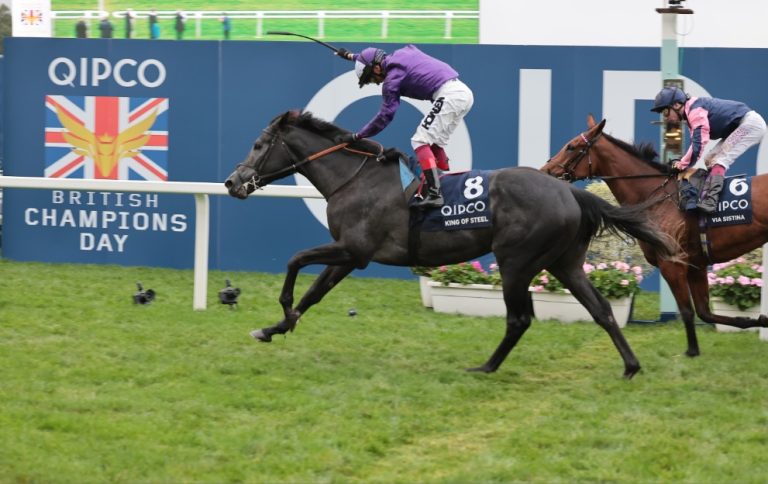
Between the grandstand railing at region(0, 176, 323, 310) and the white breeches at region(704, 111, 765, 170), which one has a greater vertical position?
the white breeches at region(704, 111, 765, 170)

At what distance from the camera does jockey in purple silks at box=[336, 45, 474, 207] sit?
731 cm

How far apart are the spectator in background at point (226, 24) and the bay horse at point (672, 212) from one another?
10187mm

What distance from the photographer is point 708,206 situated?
7.88m

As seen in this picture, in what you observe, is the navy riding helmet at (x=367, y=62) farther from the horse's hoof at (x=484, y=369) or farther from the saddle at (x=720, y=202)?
the saddle at (x=720, y=202)

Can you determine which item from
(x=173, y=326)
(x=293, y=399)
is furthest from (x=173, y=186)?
(x=293, y=399)

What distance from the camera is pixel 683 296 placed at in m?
7.93

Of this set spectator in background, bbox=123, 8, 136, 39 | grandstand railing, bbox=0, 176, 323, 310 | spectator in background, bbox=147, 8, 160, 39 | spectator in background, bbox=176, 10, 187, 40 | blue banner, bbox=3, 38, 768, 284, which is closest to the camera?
grandstand railing, bbox=0, 176, 323, 310

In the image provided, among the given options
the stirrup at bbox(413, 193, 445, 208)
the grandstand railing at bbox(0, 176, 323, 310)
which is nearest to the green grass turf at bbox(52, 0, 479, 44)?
→ the grandstand railing at bbox(0, 176, 323, 310)

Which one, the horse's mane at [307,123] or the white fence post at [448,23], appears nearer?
the horse's mane at [307,123]

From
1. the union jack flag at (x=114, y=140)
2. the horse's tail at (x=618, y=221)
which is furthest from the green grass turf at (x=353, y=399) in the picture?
the union jack flag at (x=114, y=140)

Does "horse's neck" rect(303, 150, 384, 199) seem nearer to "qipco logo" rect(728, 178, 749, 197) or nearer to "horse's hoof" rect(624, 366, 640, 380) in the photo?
"horse's hoof" rect(624, 366, 640, 380)

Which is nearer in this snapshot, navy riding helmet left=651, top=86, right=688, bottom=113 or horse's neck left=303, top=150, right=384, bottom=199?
horse's neck left=303, top=150, right=384, bottom=199

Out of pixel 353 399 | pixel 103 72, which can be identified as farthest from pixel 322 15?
pixel 353 399

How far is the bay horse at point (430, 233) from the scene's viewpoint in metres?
7.06
